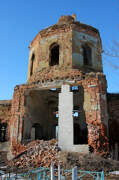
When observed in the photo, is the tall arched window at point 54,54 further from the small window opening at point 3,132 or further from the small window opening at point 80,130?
the small window opening at point 3,132

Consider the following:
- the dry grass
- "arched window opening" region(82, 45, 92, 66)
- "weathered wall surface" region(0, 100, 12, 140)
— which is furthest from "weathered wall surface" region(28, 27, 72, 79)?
the dry grass

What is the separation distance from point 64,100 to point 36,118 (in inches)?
133

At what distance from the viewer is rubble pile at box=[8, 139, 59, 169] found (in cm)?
876

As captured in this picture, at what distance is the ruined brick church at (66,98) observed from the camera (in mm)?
10000

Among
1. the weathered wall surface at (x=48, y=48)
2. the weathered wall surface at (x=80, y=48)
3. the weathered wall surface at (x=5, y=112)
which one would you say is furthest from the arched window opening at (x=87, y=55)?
the weathered wall surface at (x=5, y=112)

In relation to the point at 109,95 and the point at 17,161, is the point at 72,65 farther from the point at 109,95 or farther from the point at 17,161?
the point at 17,161

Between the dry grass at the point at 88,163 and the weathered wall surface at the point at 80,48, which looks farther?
the weathered wall surface at the point at 80,48

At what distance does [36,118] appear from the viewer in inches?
519

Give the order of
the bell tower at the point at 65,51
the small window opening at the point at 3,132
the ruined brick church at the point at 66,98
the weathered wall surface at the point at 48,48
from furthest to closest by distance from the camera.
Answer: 1. the small window opening at the point at 3,132
2. the weathered wall surface at the point at 48,48
3. the bell tower at the point at 65,51
4. the ruined brick church at the point at 66,98

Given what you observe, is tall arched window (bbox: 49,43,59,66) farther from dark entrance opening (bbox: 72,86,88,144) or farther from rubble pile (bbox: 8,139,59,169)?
rubble pile (bbox: 8,139,59,169)

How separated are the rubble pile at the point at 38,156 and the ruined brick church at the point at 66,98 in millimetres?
674

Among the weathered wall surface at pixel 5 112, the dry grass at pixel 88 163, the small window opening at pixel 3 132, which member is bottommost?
the dry grass at pixel 88 163

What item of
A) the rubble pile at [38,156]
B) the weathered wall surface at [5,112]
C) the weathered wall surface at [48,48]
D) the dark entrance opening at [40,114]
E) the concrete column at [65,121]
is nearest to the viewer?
the rubble pile at [38,156]

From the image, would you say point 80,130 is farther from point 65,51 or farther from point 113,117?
point 65,51
